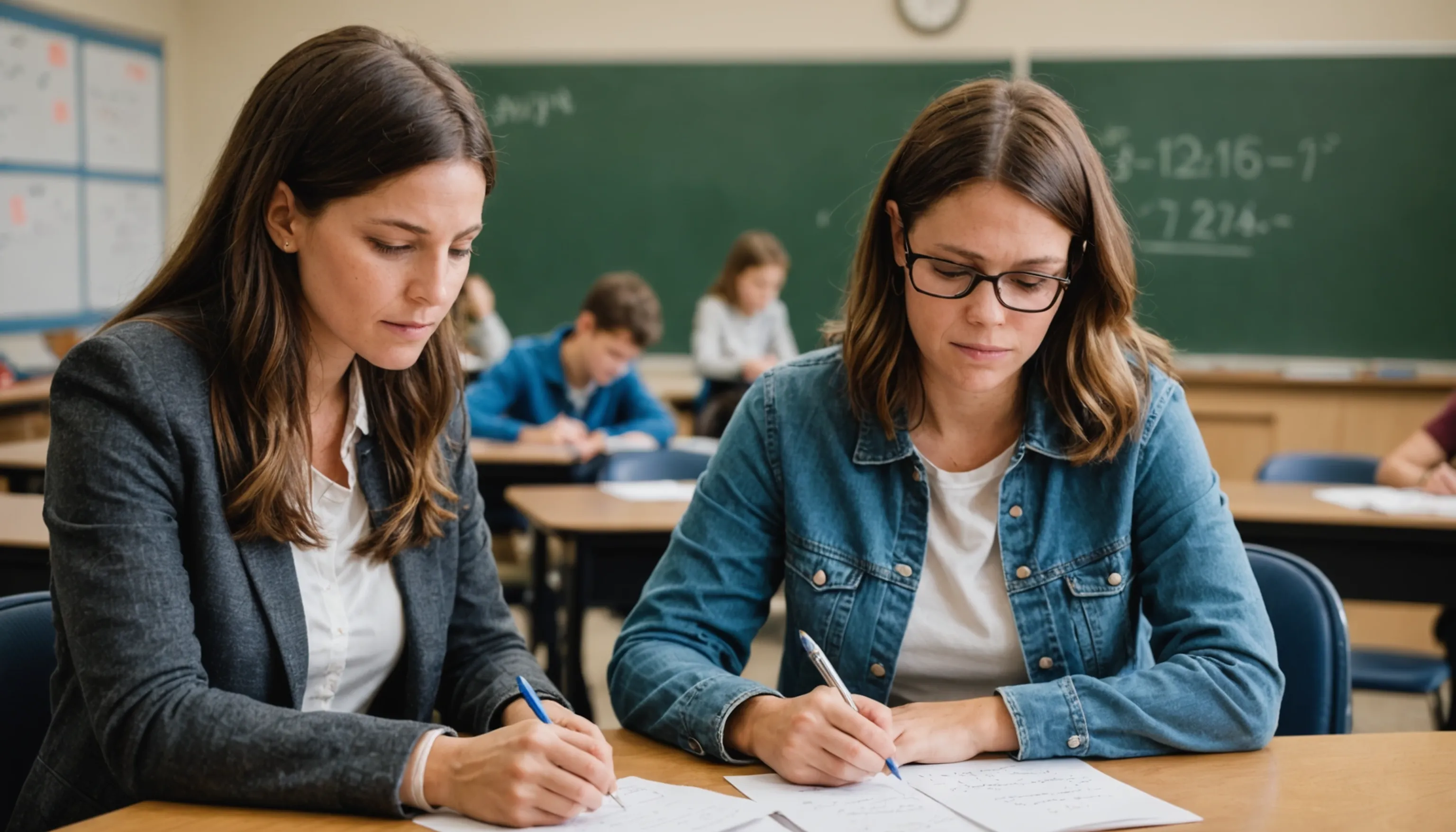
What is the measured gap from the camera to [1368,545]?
2.80m

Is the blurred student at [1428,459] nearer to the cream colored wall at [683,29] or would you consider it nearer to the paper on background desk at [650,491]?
the paper on background desk at [650,491]

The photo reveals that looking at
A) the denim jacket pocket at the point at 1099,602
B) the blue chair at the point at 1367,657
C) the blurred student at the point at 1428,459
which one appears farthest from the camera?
the blurred student at the point at 1428,459

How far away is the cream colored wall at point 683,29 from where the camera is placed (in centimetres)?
534

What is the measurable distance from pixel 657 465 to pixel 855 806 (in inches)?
90.3

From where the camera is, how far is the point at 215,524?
46.6 inches

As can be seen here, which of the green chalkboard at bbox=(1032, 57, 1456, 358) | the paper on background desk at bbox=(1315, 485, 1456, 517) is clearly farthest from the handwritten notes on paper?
the paper on background desk at bbox=(1315, 485, 1456, 517)

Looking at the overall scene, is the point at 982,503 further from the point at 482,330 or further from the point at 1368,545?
the point at 482,330

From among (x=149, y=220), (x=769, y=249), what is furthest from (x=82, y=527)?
(x=149, y=220)

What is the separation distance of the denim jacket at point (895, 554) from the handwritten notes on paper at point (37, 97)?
4424mm

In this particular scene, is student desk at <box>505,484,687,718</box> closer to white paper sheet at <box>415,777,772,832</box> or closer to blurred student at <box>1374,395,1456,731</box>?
white paper sheet at <box>415,777,772,832</box>

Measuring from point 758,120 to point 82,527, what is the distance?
4.86 m

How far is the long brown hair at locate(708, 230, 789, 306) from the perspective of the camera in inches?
207

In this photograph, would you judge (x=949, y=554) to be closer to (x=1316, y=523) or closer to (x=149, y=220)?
(x=1316, y=523)

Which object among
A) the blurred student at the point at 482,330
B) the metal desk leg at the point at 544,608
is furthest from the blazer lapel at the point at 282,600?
the blurred student at the point at 482,330
